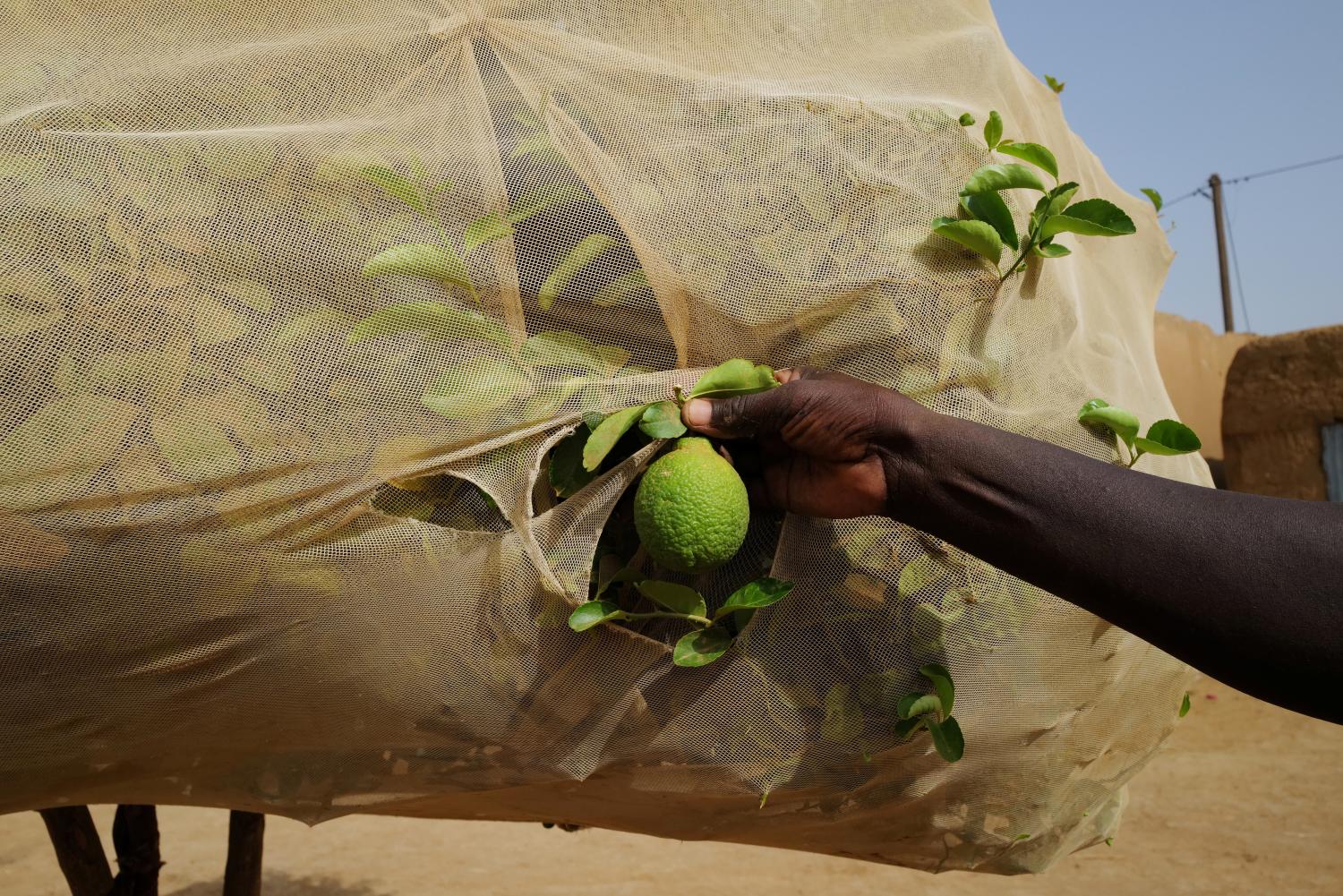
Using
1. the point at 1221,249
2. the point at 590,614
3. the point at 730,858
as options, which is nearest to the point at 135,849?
the point at 590,614

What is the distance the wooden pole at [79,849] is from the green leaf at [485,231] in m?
2.05

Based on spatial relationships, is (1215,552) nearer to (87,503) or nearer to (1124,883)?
(87,503)

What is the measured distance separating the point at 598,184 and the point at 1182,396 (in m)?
15.7

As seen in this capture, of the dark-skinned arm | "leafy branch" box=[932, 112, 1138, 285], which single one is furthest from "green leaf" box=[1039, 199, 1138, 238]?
the dark-skinned arm

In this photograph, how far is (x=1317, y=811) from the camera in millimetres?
5777

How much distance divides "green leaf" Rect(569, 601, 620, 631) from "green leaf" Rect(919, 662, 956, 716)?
444 millimetres

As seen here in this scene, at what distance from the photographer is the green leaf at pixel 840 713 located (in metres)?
1.48

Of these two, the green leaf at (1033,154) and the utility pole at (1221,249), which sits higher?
the green leaf at (1033,154)

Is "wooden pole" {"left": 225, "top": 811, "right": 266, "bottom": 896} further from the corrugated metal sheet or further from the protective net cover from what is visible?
the corrugated metal sheet

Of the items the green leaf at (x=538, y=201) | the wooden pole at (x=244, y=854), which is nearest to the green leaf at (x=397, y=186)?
the green leaf at (x=538, y=201)

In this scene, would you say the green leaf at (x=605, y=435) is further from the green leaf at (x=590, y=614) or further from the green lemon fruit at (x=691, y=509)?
the green leaf at (x=590, y=614)

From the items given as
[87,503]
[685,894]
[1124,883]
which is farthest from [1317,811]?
[87,503]

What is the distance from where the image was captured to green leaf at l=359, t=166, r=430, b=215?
4.33 feet

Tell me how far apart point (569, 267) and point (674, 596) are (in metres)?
0.44
